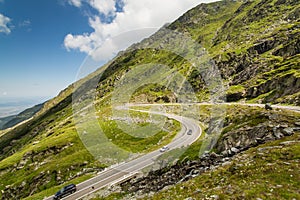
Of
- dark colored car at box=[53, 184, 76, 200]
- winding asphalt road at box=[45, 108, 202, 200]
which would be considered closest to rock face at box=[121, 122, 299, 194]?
winding asphalt road at box=[45, 108, 202, 200]

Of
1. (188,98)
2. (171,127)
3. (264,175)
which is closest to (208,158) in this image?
(264,175)

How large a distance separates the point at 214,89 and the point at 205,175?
547 feet

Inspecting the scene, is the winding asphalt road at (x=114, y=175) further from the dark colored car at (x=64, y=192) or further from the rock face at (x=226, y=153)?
the rock face at (x=226, y=153)

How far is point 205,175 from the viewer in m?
26.1

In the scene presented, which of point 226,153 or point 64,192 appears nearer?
A: point 226,153

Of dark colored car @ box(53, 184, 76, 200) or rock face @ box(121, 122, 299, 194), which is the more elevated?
rock face @ box(121, 122, 299, 194)

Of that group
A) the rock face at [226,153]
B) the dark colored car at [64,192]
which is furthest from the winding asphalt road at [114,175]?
the rock face at [226,153]

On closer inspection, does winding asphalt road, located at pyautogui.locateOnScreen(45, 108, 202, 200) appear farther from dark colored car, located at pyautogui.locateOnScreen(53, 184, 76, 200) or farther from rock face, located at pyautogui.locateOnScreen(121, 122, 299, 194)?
rock face, located at pyautogui.locateOnScreen(121, 122, 299, 194)

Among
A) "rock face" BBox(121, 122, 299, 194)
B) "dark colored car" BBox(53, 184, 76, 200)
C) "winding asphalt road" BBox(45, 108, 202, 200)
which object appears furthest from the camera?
"winding asphalt road" BBox(45, 108, 202, 200)

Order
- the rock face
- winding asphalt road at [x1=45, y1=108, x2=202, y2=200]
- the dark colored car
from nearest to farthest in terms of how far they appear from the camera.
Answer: the rock face → the dark colored car → winding asphalt road at [x1=45, y1=108, x2=202, y2=200]

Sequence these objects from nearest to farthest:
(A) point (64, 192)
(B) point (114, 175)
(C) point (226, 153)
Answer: (C) point (226, 153)
(A) point (64, 192)
(B) point (114, 175)

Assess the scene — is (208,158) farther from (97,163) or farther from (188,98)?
(188,98)

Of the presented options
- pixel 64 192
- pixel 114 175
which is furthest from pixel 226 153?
pixel 64 192

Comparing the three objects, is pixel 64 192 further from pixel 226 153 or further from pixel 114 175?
pixel 226 153
